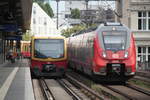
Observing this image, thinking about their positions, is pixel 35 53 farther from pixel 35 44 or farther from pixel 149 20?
pixel 149 20

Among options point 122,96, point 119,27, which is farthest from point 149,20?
point 122,96

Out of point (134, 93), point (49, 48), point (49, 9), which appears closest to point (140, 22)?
point (49, 48)

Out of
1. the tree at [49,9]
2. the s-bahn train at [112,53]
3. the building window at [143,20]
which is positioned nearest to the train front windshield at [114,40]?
the s-bahn train at [112,53]

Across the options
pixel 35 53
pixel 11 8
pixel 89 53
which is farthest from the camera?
pixel 11 8

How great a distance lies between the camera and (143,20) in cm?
5353

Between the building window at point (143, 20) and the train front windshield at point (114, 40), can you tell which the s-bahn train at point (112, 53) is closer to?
the train front windshield at point (114, 40)

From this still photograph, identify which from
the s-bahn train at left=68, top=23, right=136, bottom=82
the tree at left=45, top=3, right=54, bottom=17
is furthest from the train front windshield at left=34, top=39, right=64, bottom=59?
the tree at left=45, top=3, right=54, bottom=17

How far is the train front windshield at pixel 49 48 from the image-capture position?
93.8 ft

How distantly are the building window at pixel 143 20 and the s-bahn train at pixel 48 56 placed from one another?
25.7 meters

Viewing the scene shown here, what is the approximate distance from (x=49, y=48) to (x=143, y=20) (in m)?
26.6

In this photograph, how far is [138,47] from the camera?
5322 centimetres

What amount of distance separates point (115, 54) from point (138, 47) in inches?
1183

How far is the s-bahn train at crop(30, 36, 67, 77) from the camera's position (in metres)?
28.4

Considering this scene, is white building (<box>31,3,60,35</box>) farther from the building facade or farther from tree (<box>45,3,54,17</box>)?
the building facade
